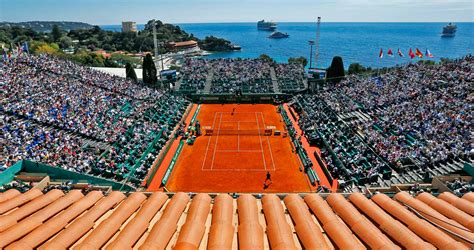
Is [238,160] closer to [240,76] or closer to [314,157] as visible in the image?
[314,157]

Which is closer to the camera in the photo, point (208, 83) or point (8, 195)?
point (8, 195)

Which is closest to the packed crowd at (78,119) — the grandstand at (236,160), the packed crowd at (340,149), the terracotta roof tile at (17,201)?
the grandstand at (236,160)

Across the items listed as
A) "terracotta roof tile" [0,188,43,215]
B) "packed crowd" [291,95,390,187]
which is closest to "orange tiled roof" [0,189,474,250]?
"terracotta roof tile" [0,188,43,215]

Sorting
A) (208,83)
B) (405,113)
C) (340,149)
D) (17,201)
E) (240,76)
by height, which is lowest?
(340,149)

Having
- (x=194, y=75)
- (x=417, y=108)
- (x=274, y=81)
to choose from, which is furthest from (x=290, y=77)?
(x=417, y=108)

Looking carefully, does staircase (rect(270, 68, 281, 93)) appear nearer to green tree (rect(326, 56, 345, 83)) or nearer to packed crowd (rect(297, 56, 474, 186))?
packed crowd (rect(297, 56, 474, 186))

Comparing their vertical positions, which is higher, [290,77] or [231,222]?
[290,77]
